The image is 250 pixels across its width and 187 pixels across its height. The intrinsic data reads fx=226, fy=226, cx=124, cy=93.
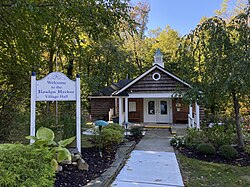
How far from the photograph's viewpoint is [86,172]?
5.14 m

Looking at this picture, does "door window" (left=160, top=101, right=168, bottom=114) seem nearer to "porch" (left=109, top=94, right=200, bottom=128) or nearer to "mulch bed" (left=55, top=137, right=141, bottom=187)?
"porch" (left=109, top=94, right=200, bottom=128)

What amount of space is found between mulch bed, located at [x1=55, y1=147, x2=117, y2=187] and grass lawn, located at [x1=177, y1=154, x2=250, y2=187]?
2.05m

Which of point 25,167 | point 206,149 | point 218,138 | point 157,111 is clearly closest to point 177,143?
point 218,138

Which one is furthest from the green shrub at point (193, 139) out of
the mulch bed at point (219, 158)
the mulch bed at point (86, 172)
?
the mulch bed at point (86, 172)

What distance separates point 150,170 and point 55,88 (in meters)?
3.30

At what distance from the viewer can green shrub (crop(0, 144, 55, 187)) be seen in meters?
2.99

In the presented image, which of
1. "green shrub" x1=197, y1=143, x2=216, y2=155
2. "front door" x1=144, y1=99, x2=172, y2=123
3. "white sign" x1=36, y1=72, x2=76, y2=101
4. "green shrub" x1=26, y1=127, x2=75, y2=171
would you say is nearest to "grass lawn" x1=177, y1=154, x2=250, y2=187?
"green shrub" x1=197, y1=143, x2=216, y2=155

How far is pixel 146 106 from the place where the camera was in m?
18.1

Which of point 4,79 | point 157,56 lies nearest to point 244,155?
point 4,79

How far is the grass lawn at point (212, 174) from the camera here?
17.0ft

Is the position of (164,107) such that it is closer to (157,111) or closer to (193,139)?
(157,111)

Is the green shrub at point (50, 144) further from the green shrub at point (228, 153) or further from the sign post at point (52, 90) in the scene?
the green shrub at point (228, 153)

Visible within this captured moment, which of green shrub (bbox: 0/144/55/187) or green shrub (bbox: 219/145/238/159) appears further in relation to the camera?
green shrub (bbox: 219/145/238/159)

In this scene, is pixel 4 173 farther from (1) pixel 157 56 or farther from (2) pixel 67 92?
(1) pixel 157 56
